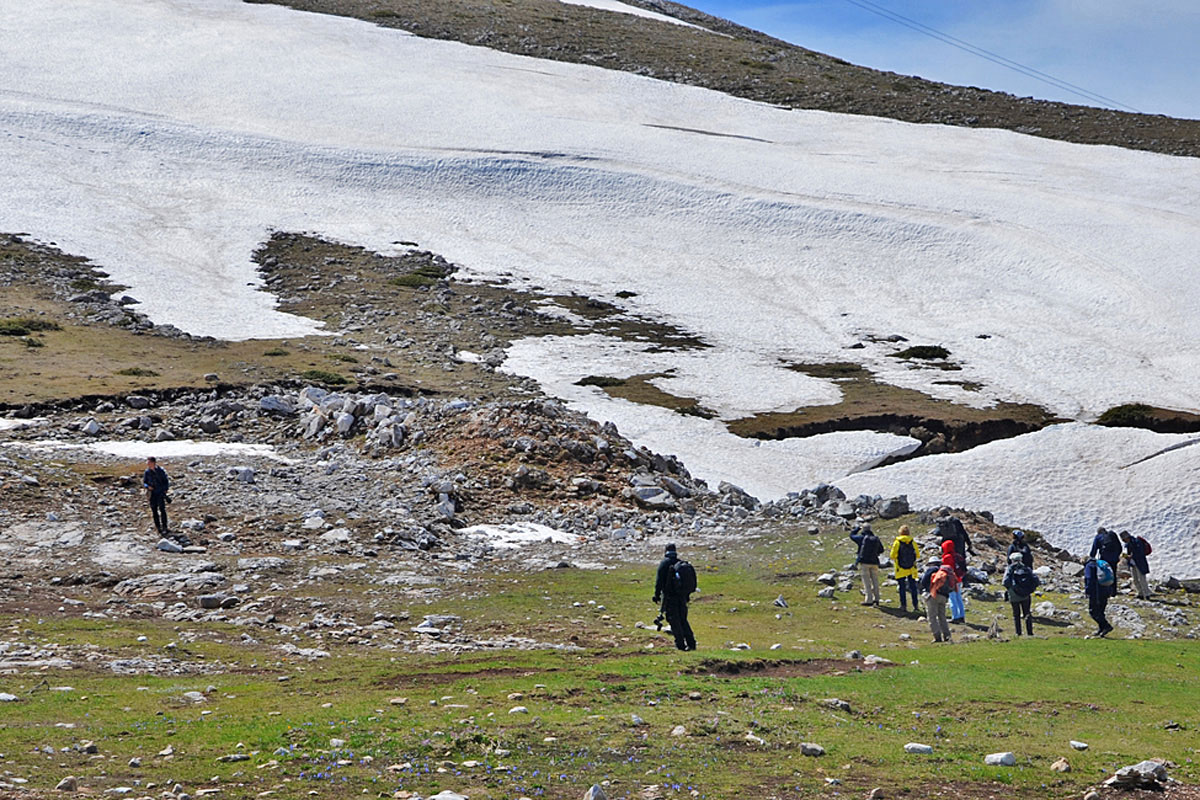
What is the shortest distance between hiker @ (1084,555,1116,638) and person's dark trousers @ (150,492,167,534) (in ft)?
77.5

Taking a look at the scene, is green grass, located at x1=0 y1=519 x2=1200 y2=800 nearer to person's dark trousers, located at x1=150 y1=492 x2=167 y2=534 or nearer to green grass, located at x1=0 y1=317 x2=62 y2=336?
person's dark trousers, located at x1=150 y1=492 x2=167 y2=534

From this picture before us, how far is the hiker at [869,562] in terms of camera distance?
28.2 metres

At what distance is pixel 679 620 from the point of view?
2234 cm

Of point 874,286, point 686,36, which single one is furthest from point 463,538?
point 686,36

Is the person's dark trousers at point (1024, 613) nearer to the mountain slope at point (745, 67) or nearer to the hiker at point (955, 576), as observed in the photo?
the hiker at point (955, 576)

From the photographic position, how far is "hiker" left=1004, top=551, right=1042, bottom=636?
2611 cm

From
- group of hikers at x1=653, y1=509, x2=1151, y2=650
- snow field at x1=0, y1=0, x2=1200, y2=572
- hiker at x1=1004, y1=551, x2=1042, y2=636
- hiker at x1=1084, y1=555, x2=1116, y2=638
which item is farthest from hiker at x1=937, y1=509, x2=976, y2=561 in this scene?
snow field at x1=0, y1=0, x2=1200, y2=572

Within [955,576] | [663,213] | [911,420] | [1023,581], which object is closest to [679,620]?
[955,576]

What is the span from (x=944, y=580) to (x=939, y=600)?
45 centimetres

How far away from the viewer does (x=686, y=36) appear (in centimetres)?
15250

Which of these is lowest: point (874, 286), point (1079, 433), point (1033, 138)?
point (1079, 433)

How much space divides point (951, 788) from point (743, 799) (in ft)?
9.13

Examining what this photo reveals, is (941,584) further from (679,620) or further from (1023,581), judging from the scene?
(679,620)

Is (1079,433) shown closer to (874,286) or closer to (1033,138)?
(874,286)
